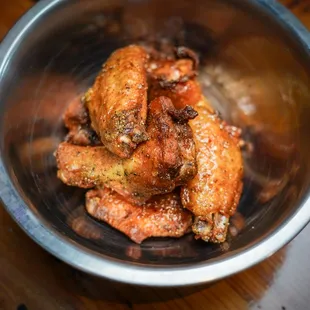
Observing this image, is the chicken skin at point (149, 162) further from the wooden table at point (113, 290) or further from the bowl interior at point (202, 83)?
the wooden table at point (113, 290)

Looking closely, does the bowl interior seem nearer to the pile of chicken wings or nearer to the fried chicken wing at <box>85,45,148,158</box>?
the pile of chicken wings

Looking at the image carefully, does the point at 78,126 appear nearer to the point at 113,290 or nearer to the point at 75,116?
the point at 75,116

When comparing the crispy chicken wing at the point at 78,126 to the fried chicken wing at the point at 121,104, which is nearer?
the fried chicken wing at the point at 121,104

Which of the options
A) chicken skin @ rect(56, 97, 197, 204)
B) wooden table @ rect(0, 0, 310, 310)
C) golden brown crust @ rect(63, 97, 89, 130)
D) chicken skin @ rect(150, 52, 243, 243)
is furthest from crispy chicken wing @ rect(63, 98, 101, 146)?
wooden table @ rect(0, 0, 310, 310)

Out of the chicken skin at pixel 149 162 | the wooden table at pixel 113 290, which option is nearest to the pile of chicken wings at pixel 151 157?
the chicken skin at pixel 149 162

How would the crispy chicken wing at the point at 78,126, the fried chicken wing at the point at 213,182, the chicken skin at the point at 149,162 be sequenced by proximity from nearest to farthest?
the chicken skin at the point at 149,162, the fried chicken wing at the point at 213,182, the crispy chicken wing at the point at 78,126

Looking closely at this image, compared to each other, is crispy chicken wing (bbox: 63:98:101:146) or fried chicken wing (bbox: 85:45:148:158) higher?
fried chicken wing (bbox: 85:45:148:158)
